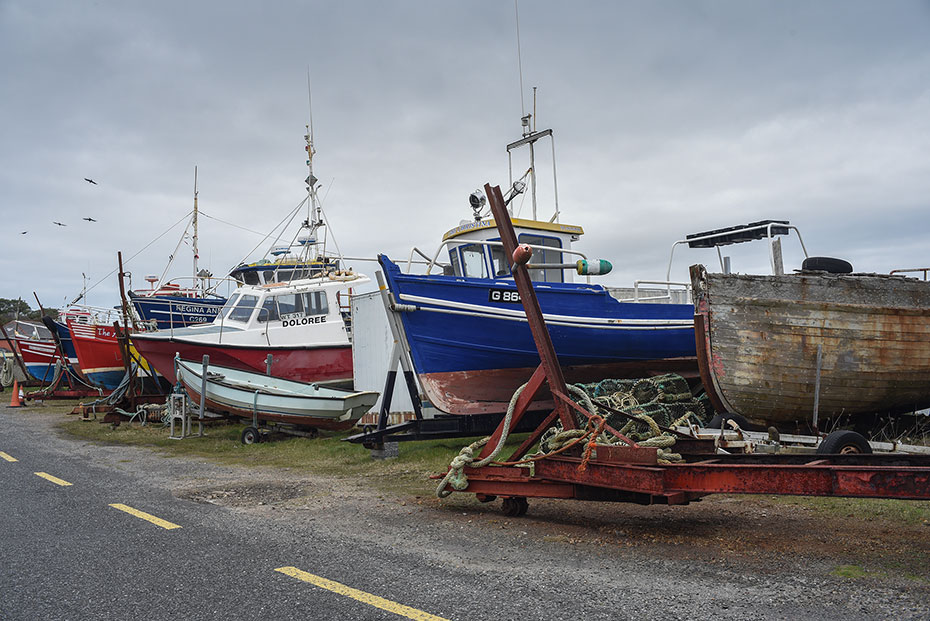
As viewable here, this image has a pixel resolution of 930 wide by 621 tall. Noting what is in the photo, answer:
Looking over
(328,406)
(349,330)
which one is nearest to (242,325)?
(349,330)

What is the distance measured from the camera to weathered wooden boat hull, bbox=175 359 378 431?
37.2ft

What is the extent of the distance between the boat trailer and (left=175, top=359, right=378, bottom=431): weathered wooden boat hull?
574cm

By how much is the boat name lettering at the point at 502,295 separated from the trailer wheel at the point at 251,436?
5421mm

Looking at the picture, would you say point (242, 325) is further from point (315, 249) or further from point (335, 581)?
point (335, 581)

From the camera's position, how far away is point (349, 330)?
51.7 feet

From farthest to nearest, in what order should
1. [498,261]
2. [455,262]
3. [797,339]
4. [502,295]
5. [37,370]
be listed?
[37,370] → [455,262] → [498,261] → [502,295] → [797,339]

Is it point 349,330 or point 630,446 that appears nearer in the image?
point 630,446

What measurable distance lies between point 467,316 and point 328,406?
3.62 metres

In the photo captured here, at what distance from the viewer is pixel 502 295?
945cm

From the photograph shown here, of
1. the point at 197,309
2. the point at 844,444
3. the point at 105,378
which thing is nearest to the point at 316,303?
the point at 197,309

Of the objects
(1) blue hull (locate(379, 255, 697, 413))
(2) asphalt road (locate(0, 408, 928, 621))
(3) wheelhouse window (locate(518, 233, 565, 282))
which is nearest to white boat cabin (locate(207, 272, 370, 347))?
(3) wheelhouse window (locate(518, 233, 565, 282))

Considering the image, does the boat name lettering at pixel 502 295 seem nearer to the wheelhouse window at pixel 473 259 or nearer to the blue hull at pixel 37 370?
the wheelhouse window at pixel 473 259

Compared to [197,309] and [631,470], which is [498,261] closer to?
[631,470]

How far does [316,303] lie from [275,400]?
460cm
